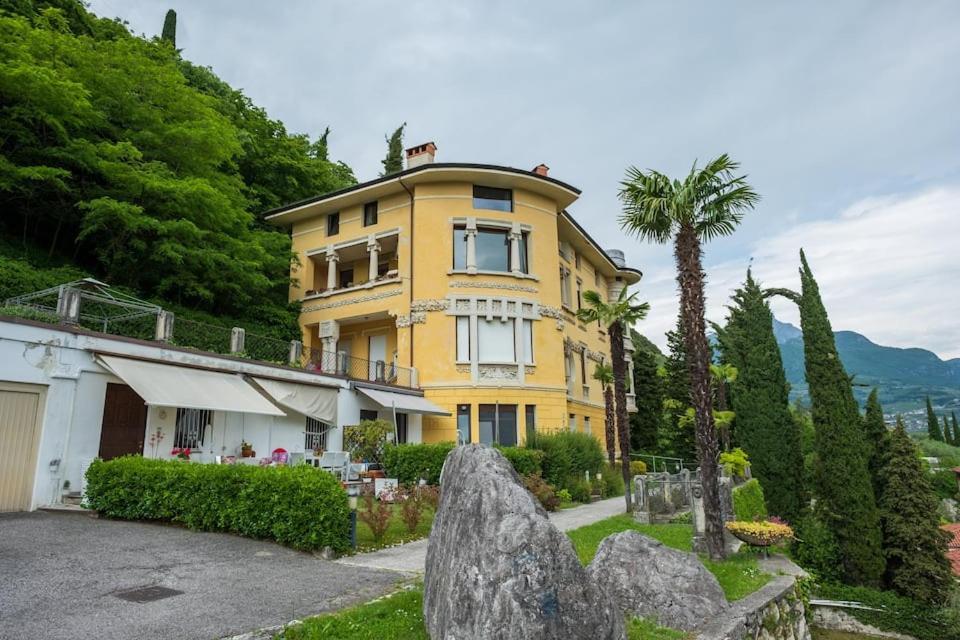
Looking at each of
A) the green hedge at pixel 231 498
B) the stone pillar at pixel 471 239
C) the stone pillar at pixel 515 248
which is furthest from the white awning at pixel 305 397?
the stone pillar at pixel 515 248

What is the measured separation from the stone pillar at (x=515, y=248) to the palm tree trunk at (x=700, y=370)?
540 inches

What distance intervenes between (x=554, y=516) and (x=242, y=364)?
10259 mm

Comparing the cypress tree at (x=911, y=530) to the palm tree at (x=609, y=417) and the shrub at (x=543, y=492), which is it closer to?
the shrub at (x=543, y=492)

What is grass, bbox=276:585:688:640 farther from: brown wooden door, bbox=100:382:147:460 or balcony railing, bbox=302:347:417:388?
balcony railing, bbox=302:347:417:388

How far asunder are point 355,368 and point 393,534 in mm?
13016

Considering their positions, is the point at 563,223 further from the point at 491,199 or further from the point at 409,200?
the point at 409,200

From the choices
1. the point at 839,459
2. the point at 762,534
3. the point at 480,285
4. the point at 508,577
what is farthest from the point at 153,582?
the point at 480,285

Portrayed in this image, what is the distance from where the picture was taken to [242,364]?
53.8ft

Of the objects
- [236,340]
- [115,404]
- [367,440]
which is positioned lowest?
[367,440]

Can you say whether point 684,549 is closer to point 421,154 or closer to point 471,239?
point 471,239

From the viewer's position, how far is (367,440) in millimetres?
18562

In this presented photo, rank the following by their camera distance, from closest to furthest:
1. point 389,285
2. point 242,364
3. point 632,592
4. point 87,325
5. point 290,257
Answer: point 632,592 → point 87,325 → point 242,364 → point 389,285 → point 290,257

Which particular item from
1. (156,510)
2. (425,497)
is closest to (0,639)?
(156,510)

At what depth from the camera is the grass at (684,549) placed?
821 cm
